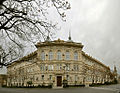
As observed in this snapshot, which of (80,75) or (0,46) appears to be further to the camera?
(80,75)

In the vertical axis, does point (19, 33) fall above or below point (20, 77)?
above

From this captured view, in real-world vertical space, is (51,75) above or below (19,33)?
below

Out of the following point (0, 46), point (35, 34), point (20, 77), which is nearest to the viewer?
point (35, 34)

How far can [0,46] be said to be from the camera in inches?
539

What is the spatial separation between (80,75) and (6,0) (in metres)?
44.9

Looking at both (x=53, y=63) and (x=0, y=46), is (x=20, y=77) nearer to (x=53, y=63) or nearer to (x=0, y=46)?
(x=53, y=63)

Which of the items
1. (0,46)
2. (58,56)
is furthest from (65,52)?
(0,46)

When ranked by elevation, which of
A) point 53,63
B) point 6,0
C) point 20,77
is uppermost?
point 6,0

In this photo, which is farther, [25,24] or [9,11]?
[25,24]

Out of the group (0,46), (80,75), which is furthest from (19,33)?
(80,75)

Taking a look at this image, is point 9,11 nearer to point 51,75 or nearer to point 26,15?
point 26,15

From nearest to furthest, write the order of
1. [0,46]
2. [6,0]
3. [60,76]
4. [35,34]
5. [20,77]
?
[6,0] → [35,34] → [0,46] → [60,76] → [20,77]

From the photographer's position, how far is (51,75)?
4959cm

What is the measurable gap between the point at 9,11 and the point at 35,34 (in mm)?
2146
